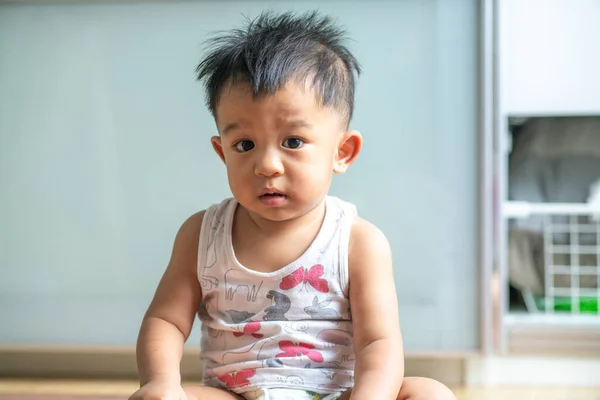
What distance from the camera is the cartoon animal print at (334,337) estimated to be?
0.85 m

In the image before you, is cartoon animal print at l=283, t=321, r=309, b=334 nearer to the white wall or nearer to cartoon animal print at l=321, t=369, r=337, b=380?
cartoon animal print at l=321, t=369, r=337, b=380

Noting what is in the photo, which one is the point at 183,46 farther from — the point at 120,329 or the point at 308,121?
the point at 308,121

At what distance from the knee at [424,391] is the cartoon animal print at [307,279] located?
13 cm

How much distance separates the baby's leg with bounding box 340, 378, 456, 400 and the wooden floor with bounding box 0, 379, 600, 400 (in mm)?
562

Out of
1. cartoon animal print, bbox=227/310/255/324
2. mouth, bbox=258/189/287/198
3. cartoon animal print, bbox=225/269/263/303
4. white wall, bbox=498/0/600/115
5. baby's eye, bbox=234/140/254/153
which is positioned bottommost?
cartoon animal print, bbox=227/310/255/324

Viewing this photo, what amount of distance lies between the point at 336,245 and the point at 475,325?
2.03 feet

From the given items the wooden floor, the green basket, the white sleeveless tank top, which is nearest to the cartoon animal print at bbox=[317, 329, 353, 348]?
the white sleeveless tank top

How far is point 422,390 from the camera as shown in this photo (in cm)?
78

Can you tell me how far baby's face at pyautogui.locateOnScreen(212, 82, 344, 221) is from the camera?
778 mm

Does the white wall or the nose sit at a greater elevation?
the white wall

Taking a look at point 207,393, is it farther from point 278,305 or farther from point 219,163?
point 219,163

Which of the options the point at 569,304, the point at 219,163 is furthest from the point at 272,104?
the point at 569,304

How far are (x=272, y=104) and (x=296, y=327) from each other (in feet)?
0.80

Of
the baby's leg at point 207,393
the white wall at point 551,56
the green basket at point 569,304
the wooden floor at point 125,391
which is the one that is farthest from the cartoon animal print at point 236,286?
the green basket at point 569,304
